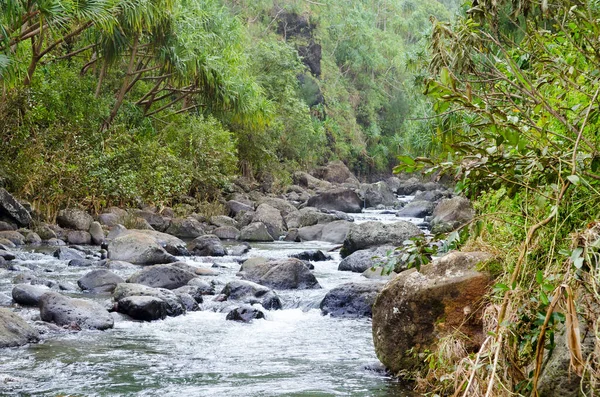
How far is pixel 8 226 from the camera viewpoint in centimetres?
1466

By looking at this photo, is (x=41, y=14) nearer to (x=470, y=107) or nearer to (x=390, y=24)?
(x=470, y=107)

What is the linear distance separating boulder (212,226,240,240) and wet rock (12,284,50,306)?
884cm

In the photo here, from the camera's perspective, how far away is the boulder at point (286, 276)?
1022cm

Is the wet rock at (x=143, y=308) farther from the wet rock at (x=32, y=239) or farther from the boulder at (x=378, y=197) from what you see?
the boulder at (x=378, y=197)

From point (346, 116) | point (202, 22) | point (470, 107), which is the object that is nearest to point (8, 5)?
point (470, 107)

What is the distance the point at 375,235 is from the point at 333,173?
24.0 metres

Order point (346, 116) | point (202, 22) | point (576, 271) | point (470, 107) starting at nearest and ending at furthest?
point (576, 271) → point (470, 107) → point (202, 22) → point (346, 116)

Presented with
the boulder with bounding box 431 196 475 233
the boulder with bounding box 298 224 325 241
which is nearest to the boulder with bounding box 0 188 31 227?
the boulder with bounding box 298 224 325 241

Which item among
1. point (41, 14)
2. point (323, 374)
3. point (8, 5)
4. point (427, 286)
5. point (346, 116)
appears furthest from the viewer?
point (346, 116)

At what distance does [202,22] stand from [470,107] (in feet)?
63.1

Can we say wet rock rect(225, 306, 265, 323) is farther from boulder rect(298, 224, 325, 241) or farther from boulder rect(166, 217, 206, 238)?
boulder rect(298, 224, 325, 241)

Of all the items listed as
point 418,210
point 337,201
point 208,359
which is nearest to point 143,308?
point 208,359

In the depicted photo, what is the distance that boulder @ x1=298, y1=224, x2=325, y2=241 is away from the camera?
58.0ft

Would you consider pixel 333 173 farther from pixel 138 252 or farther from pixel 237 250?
pixel 138 252
